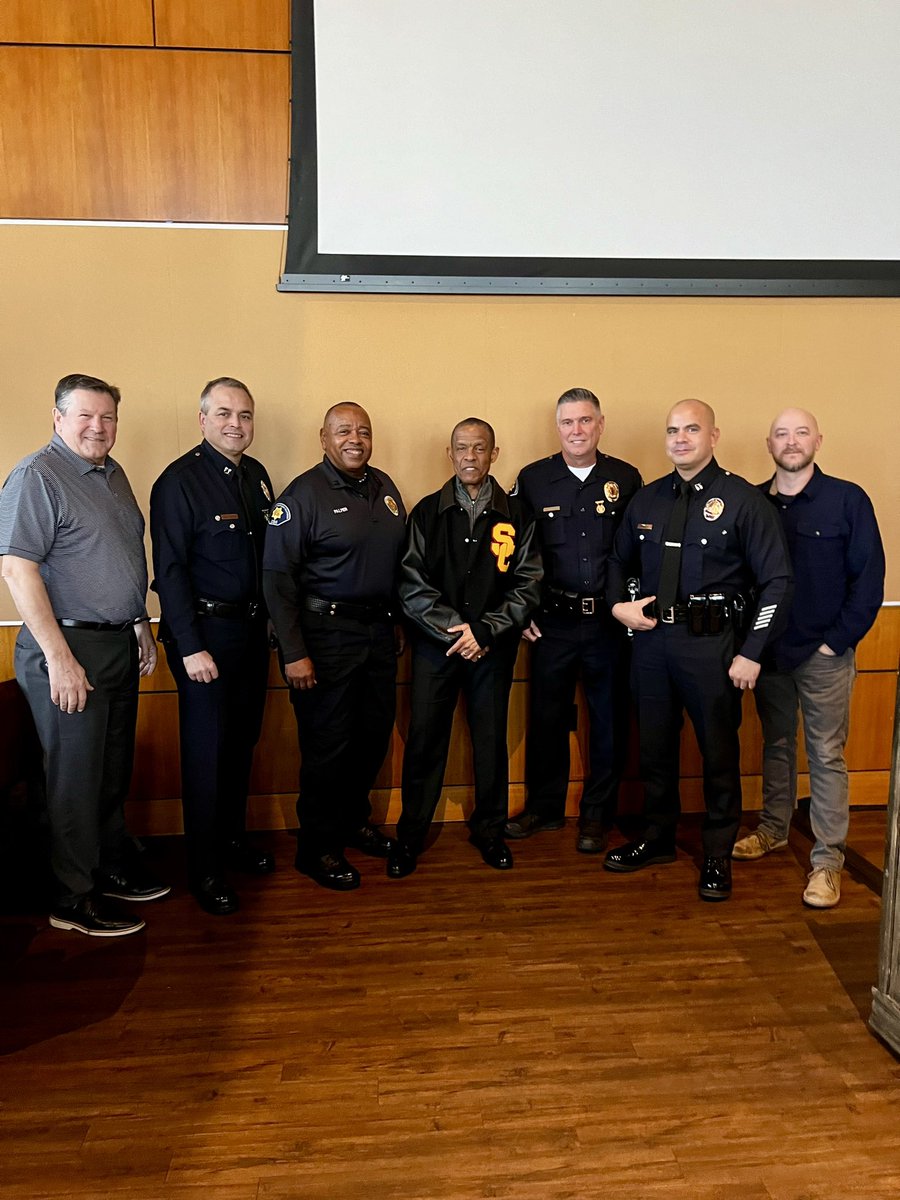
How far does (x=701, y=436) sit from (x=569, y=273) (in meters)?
1.14

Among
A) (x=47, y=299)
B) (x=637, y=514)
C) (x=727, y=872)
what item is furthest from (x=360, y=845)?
(x=47, y=299)

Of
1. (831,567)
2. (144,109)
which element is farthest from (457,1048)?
(144,109)

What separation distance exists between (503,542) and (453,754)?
1.16 m

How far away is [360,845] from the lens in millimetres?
3672

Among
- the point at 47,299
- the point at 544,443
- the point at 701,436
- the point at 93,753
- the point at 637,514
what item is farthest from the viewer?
the point at 544,443

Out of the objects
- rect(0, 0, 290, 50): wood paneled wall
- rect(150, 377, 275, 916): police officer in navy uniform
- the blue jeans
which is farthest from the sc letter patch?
rect(0, 0, 290, 50): wood paneled wall

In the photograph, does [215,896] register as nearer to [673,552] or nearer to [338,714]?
[338,714]

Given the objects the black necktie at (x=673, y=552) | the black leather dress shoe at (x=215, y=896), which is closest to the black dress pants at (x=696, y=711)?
the black necktie at (x=673, y=552)

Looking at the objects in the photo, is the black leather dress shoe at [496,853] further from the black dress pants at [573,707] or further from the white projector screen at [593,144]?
the white projector screen at [593,144]

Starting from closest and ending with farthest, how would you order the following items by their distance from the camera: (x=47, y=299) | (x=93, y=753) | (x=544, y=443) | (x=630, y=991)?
(x=630, y=991)
(x=93, y=753)
(x=47, y=299)
(x=544, y=443)

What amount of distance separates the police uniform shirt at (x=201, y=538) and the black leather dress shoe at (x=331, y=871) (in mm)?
975

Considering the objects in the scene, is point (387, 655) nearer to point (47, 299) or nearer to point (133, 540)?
point (133, 540)

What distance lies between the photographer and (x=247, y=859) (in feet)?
11.4

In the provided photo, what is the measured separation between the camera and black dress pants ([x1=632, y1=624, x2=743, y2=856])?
10.4ft
